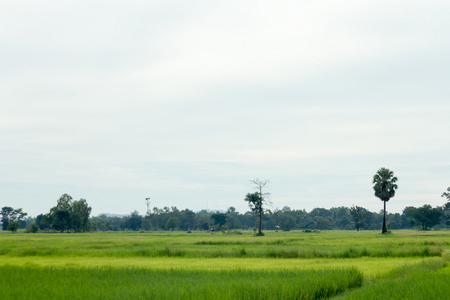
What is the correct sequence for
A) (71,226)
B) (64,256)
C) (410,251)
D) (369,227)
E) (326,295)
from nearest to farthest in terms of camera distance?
(326,295)
(410,251)
(64,256)
(71,226)
(369,227)

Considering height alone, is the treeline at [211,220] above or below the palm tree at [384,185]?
below

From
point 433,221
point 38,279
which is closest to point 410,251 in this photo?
point 38,279

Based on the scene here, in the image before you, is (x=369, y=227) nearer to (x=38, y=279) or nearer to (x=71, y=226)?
(x=71, y=226)

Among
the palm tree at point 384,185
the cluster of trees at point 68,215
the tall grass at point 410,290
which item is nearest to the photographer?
the tall grass at point 410,290

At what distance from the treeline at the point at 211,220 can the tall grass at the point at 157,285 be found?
7630 cm

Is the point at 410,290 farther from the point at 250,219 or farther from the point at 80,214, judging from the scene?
the point at 250,219

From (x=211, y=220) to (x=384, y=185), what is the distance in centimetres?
9273

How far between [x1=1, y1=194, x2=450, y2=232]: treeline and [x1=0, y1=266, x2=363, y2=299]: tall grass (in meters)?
76.3

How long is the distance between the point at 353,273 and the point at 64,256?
1047 inches

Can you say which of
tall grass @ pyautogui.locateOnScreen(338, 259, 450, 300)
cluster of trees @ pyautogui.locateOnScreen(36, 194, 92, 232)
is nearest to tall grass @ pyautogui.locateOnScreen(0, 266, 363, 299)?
tall grass @ pyautogui.locateOnScreen(338, 259, 450, 300)

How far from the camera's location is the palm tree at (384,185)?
85.9 metres

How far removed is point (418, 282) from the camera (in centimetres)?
1412

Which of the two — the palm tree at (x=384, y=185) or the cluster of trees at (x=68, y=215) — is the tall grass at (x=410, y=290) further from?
the cluster of trees at (x=68, y=215)

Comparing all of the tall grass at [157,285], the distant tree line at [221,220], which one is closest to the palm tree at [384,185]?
the distant tree line at [221,220]
